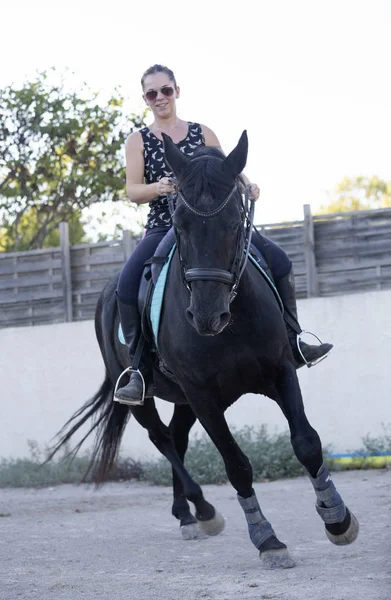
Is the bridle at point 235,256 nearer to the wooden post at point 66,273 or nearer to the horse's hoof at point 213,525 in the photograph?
the horse's hoof at point 213,525

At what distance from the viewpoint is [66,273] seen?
14297mm

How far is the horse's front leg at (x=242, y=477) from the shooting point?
5.45 m

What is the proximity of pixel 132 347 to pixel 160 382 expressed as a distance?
36 centimetres

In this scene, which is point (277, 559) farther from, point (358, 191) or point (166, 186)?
point (358, 191)

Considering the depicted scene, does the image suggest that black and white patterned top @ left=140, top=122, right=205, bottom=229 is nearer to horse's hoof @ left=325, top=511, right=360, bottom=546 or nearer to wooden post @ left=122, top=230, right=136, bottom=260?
horse's hoof @ left=325, top=511, right=360, bottom=546

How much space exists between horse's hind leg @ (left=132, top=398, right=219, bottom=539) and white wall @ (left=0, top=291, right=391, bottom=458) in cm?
447

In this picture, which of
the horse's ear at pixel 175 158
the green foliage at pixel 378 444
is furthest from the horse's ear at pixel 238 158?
the green foliage at pixel 378 444

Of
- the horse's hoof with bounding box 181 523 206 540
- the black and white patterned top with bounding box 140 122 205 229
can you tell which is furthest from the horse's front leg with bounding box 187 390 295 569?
the black and white patterned top with bounding box 140 122 205 229

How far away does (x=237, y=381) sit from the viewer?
5406mm

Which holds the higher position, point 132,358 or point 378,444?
point 132,358

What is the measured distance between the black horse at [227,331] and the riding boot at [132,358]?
18.6 inches

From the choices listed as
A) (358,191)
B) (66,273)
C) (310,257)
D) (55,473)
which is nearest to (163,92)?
(310,257)

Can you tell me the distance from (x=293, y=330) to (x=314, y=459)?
3.21 feet

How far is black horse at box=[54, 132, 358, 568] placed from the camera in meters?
Result: 4.76
